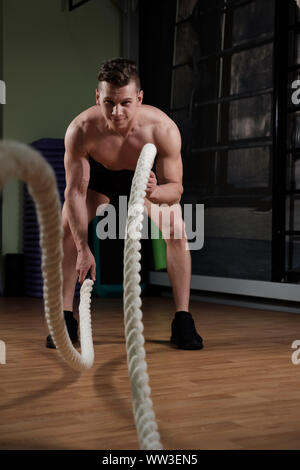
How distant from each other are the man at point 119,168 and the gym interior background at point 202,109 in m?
1.21

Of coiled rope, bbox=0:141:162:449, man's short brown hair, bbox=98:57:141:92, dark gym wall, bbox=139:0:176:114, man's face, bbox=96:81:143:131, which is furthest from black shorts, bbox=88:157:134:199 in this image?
dark gym wall, bbox=139:0:176:114

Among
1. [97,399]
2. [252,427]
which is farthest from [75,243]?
[252,427]

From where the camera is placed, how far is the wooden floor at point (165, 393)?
43.9 inches

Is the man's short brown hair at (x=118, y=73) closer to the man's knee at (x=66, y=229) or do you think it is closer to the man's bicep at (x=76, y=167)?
the man's bicep at (x=76, y=167)

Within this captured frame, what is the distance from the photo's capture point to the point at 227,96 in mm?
3729

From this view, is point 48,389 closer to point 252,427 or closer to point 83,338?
point 83,338

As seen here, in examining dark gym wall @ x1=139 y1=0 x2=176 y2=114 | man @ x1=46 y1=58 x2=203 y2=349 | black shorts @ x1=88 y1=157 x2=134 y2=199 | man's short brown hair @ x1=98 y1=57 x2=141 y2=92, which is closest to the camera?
man's short brown hair @ x1=98 y1=57 x2=141 y2=92

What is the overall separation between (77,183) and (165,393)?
923mm

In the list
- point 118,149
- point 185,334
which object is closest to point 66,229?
point 118,149

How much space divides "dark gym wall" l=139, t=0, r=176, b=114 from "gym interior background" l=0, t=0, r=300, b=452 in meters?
0.01

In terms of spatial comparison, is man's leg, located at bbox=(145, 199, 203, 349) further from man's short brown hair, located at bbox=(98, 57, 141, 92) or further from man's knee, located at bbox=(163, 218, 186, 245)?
man's short brown hair, located at bbox=(98, 57, 141, 92)

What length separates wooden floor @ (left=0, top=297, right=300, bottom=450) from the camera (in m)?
1.12

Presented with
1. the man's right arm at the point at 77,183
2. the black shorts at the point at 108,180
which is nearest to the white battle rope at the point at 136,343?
the man's right arm at the point at 77,183
